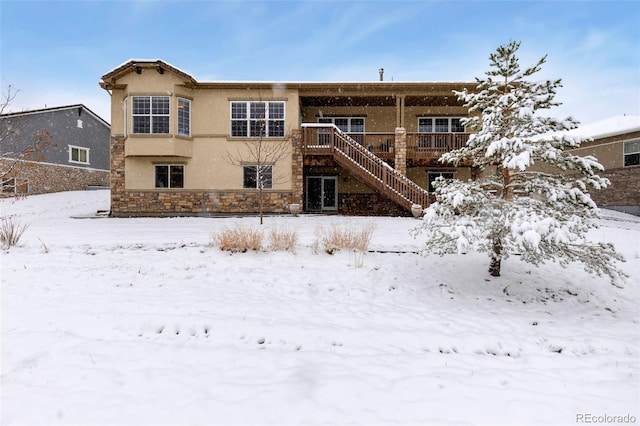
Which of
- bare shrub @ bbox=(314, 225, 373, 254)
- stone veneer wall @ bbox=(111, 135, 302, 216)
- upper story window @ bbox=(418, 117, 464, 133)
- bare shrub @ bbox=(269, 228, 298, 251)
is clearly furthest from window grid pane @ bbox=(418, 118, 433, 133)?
bare shrub @ bbox=(269, 228, 298, 251)

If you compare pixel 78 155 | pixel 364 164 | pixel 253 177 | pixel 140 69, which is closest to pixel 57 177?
pixel 78 155

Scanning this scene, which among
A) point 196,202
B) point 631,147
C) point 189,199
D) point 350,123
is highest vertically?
point 350,123

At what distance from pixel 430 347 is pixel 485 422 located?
155 cm

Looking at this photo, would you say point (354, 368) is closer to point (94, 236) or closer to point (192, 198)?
point (94, 236)

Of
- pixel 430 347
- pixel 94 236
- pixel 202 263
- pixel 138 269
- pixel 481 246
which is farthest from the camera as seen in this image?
pixel 94 236

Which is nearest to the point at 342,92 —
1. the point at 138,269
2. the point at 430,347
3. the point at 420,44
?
the point at 138,269

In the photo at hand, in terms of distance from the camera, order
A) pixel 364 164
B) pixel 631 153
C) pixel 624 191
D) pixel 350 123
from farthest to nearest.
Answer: pixel 350 123 < pixel 624 191 < pixel 631 153 < pixel 364 164

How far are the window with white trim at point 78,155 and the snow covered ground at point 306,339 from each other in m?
21.0

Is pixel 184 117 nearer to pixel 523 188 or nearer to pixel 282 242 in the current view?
pixel 282 242

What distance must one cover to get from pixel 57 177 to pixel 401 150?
2458 cm

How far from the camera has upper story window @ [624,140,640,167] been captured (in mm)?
17188

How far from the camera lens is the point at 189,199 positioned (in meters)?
16.4

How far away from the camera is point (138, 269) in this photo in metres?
6.94

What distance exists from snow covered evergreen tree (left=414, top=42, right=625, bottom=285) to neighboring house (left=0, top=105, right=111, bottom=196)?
78.1 ft
